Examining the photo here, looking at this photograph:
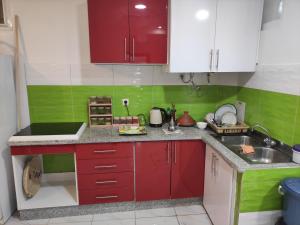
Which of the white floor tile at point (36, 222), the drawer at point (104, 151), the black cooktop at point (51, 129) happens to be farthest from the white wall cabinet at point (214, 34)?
the white floor tile at point (36, 222)

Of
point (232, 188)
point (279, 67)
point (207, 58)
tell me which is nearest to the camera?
point (232, 188)

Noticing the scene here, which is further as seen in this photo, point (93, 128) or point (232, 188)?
point (93, 128)

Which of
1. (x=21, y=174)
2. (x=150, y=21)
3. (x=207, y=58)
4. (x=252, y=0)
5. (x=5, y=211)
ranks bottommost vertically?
(x=5, y=211)

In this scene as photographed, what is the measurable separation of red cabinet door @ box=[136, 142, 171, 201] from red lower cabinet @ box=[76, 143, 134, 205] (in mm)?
80

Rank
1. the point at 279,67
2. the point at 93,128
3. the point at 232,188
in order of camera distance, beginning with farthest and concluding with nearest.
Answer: the point at 93,128, the point at 279,67, the point at 232,188

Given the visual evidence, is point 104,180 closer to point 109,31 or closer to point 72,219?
point 72,219

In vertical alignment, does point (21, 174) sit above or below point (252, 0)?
below

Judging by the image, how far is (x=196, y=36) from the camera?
6.85 feet

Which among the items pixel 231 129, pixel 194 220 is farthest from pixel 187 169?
pixel 231 129

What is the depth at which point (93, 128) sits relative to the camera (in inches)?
95.3

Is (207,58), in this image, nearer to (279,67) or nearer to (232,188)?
(279,67)

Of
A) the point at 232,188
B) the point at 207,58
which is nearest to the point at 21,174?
the point at 232,188

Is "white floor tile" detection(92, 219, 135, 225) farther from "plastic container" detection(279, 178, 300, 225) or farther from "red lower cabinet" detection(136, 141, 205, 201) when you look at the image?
"plastic container" detection(279, 178, 300, 225)

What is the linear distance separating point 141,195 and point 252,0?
2.15 metres
